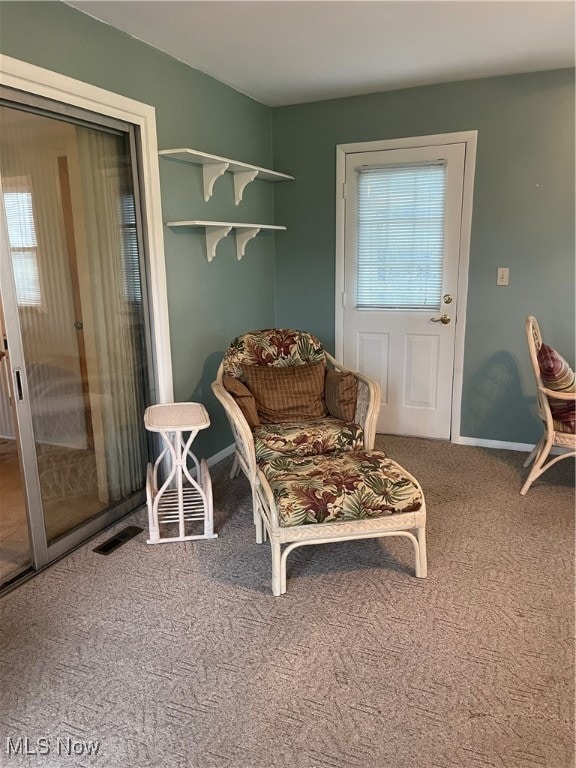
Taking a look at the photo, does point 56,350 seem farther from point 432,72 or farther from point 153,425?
point 432,72

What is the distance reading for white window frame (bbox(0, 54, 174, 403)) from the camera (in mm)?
2137

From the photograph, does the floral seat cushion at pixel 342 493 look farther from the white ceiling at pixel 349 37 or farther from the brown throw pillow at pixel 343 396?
the white ceiling at pixel 349 37

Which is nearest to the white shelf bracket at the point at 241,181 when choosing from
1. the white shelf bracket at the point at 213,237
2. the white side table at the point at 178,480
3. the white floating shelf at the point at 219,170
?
the white floating shelf at the point at 219,170

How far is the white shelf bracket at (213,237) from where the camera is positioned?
3.30 metres

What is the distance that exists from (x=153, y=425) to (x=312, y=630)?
114 centimetres

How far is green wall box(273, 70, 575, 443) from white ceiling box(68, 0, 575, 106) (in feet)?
0.55

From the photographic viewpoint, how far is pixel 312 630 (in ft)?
6.59

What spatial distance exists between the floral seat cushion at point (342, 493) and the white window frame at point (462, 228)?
168cm

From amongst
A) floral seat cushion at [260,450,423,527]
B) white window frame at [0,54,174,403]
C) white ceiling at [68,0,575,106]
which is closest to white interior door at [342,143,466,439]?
white ceiling at [68,0,575,106]

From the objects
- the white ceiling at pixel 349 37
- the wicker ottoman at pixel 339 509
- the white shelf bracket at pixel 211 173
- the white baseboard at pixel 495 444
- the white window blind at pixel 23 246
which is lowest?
the white baseboard at pixel 495 444

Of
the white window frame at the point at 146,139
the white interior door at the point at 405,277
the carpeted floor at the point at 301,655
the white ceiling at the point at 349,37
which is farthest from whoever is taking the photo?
the white interior door at the point at 405,277

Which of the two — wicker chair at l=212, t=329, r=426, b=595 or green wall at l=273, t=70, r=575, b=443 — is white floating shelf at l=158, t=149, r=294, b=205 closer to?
green wall at l=273, t=70, r=575, b=443

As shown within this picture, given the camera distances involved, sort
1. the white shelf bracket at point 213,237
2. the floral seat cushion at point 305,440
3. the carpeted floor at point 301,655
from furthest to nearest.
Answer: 1. the white shelf bracket at point 213,237
2. the floral seat cushion at point 305,440
3. the carpeted floor at point 301,655

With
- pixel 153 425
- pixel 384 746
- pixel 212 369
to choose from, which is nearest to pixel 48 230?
pixel 153 425
